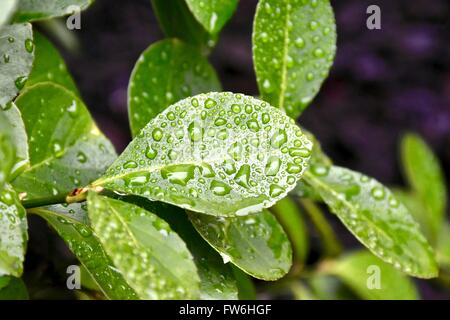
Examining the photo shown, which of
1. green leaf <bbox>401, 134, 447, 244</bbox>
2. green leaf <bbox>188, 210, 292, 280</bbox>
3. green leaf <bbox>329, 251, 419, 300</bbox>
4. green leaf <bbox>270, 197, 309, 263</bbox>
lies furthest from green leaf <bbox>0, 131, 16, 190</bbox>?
green leaf <bbox>401, 134, 447, 244</bbox>

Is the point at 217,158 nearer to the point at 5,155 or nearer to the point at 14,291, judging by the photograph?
the point at 5,155

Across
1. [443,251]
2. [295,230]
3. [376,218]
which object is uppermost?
[376,218]

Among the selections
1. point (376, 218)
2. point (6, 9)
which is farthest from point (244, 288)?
point (6, 9)

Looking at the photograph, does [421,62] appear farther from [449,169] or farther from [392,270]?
[392,270]

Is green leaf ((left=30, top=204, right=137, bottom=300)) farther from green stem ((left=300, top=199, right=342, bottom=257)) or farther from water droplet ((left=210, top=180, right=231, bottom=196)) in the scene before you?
green stem ((left=300, top=199, right=342, bottom=257))

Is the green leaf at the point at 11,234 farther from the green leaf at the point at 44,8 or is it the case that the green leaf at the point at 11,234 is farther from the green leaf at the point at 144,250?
the green leaf at the point at 44,8

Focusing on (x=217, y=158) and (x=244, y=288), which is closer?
(x=217, y=158)

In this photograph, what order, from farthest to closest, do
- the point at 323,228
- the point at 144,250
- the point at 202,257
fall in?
the point at 323,228 < the point at 202,257 < the point at 144,250
